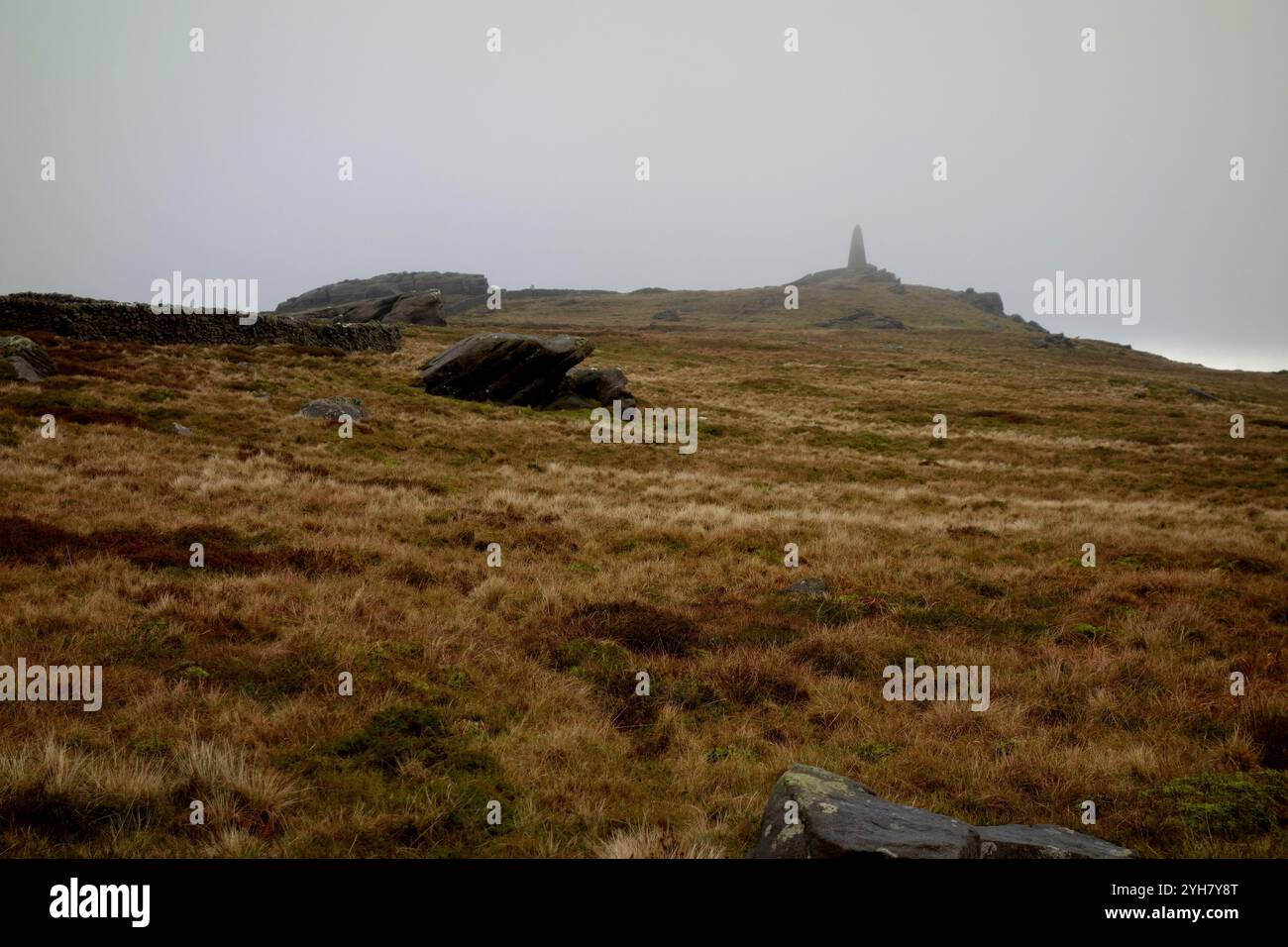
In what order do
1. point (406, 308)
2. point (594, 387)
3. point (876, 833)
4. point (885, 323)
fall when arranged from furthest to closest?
point (885, 323) → point (406, 308) → point (594, 387) → point (876, 833)

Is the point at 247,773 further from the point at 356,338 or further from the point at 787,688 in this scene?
the point at 356,338

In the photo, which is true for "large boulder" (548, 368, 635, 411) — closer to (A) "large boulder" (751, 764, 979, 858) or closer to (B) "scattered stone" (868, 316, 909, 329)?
(A) "large boulder" (751, 764, 979, 858)

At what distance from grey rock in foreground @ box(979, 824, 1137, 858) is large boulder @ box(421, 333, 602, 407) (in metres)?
32.1

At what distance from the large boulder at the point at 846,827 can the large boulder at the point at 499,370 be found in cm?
3152

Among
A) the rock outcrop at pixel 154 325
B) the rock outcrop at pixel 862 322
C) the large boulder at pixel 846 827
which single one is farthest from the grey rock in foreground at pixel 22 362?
the rock outcrop at pixel 862 322

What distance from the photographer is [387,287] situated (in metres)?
159

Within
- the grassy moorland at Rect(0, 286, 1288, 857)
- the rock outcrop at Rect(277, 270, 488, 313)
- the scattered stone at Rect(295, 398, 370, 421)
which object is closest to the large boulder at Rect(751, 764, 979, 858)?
the grassy moorland at Rect(0, 286, 1288, 857)

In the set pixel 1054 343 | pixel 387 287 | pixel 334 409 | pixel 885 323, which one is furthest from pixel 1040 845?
pixel 387 287

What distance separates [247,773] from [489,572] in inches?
245

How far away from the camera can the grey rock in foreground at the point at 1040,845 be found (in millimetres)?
4491

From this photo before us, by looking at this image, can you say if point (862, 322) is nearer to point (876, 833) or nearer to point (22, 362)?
point (22, 362)

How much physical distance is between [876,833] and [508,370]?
3301 cm

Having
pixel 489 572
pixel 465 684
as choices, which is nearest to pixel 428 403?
pixel 489 572
